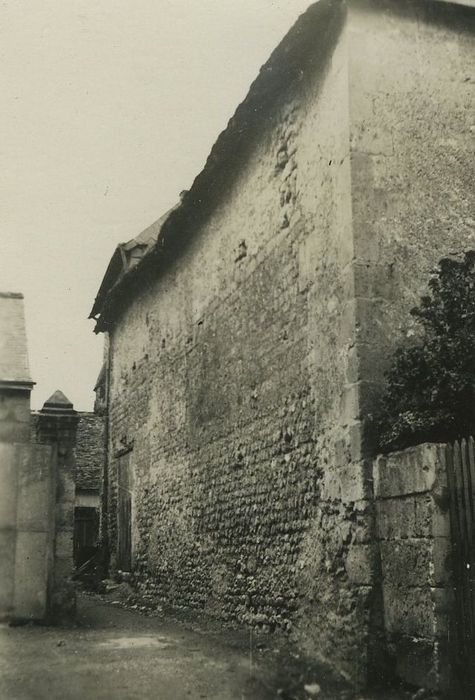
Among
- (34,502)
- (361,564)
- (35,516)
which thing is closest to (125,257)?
(34,502)

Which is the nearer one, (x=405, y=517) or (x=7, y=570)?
(x=405, y=517)

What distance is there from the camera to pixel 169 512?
11.4 metres

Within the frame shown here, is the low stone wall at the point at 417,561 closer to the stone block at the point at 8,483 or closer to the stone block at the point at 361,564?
the stone block at the point at 361,564

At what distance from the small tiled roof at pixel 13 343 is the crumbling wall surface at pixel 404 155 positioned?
4682mm

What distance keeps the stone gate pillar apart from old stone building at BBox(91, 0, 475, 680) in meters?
1.71

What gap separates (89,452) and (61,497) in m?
14.4

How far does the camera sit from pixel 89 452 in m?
23.3

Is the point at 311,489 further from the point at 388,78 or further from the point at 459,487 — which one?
the point at 388,78

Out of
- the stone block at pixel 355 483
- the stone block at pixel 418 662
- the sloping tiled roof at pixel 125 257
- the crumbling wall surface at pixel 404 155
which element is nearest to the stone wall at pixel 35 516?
the stone block at pixel 355 483

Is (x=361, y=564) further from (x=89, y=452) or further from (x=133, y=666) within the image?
(x=89, y=452)

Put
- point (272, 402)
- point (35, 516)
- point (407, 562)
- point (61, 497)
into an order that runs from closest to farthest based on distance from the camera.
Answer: point (407, 562), point (272, 402), point (35, 516), point (61, 497)

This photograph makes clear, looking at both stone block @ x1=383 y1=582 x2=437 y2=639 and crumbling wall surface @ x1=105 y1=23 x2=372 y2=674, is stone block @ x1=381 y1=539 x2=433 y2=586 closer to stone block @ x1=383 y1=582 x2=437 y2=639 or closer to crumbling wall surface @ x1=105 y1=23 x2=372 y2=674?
stone block @ x1=383 y1=582 x2=437 y2=639

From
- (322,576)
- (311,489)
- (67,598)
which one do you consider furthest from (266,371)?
(67,598)

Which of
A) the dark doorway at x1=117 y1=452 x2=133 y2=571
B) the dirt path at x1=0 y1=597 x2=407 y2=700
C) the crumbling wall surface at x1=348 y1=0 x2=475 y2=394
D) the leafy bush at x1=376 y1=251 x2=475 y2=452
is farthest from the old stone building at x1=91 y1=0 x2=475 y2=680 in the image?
the dark doorway at x1=117 y1=452 x2=133 y2=571
